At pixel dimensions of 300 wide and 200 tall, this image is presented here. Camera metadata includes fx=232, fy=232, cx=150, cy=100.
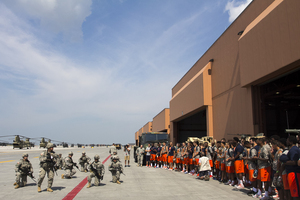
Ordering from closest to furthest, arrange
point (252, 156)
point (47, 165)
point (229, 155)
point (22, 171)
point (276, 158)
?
1. point (276, 158)
2. point (252, 156)
3. point (47, 165)
4. point (22, 171)
5. point (229, 155)

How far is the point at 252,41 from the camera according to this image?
13.3 metres

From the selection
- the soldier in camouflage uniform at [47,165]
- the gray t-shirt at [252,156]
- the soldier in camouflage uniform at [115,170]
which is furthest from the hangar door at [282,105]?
the soldier in camouflage uniform at [47,165]

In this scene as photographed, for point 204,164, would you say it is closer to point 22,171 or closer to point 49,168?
point 49,168

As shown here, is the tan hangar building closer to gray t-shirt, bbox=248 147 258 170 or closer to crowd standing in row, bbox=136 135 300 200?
crowd standing in row, bbox=136 135 300 200

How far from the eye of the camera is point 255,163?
26.3 feet

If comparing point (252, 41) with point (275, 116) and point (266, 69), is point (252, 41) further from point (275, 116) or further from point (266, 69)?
point (275, 116)

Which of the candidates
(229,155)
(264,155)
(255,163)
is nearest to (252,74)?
(229,155)

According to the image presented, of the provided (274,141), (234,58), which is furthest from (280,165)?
(234,58)

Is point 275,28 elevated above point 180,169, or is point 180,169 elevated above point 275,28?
point 275,28

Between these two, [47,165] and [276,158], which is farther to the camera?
[47,165]

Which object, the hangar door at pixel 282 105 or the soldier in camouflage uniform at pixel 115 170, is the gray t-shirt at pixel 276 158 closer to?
the soldier in camouflage uniform at pixel 115 170

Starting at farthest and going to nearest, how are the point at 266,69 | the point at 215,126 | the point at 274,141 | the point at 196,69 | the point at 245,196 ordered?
the point at 196,69
the point at 215,126
the point at 266,69
the point at 245,196
the point at 274,141

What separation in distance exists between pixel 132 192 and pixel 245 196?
12.6 feet

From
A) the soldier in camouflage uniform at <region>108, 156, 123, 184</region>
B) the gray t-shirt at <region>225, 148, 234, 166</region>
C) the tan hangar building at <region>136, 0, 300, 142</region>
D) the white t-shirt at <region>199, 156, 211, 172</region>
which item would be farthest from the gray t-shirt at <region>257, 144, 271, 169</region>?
the soldier in camouflage uniform at <region>108, 156, 123, 184</region>
